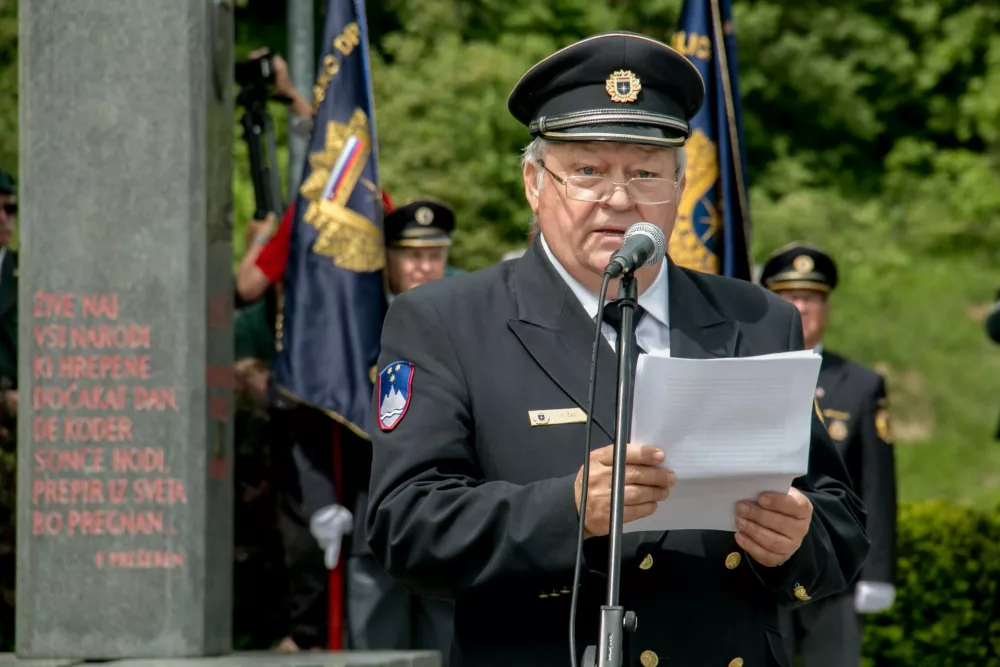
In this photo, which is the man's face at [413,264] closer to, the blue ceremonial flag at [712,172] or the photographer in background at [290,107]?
the photographer in background at [290,107]

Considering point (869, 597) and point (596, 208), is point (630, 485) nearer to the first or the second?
point (596, 208)

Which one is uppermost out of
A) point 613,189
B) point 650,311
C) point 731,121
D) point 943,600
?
point 731,121

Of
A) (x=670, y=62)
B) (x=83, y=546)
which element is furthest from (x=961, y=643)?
(x=670, y=62)

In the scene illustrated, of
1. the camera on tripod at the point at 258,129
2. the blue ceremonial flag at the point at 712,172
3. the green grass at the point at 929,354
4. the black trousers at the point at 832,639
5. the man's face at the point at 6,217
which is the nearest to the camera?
the blue ceremonial flag at the point at 712,172

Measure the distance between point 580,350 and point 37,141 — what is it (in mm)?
3655

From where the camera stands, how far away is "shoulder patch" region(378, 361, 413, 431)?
10.9 feet

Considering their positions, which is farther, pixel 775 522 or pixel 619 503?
pixel 775 522

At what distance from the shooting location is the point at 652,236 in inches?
121

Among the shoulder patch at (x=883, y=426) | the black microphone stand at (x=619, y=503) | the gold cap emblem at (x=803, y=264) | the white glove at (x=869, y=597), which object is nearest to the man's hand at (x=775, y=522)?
the black microphone stand at (x=619, y=503)

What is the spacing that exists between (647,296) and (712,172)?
13.7 ft

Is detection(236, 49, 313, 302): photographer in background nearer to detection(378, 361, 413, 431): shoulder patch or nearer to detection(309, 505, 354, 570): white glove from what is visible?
detection(309, 505, 354, 570): white glove

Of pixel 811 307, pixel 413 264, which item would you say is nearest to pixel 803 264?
pixel 811 307

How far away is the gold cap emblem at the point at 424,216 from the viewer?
796 centimetres

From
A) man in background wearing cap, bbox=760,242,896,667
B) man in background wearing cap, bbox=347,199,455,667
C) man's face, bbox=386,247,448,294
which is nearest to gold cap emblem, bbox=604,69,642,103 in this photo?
man in background wearing cap, bbox=347,199,455,667
